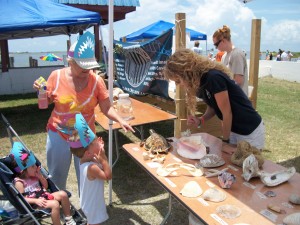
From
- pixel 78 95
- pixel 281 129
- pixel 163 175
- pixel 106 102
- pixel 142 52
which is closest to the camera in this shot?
pixel 163 175

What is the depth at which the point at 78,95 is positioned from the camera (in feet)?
7.68

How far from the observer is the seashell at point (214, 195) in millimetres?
1638

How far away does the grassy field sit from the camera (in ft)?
10.1

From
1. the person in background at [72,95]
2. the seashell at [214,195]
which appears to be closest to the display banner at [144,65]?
the person in background at [72,95]

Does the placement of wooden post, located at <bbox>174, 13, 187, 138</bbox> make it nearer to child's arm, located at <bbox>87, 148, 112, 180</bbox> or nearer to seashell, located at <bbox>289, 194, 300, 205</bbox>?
child's arm, located at <bbox>87, 148, 112, 180</bbox>

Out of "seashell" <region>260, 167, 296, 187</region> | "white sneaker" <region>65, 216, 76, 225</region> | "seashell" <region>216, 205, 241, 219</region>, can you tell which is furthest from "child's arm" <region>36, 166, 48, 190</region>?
"seashell" <region>260, 167, 296, 187</region>

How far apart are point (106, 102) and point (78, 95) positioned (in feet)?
0.91

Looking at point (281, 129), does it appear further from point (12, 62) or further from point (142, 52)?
point (12, 62)

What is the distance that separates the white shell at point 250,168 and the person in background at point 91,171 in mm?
887

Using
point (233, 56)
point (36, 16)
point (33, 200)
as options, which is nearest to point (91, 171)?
point (33, 200)

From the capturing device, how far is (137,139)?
550 centimetres

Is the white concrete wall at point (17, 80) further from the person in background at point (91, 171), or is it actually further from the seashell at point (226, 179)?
the seashell at point (226, 179)

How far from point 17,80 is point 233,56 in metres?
9.17

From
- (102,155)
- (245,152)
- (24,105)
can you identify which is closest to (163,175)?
(102,155)
